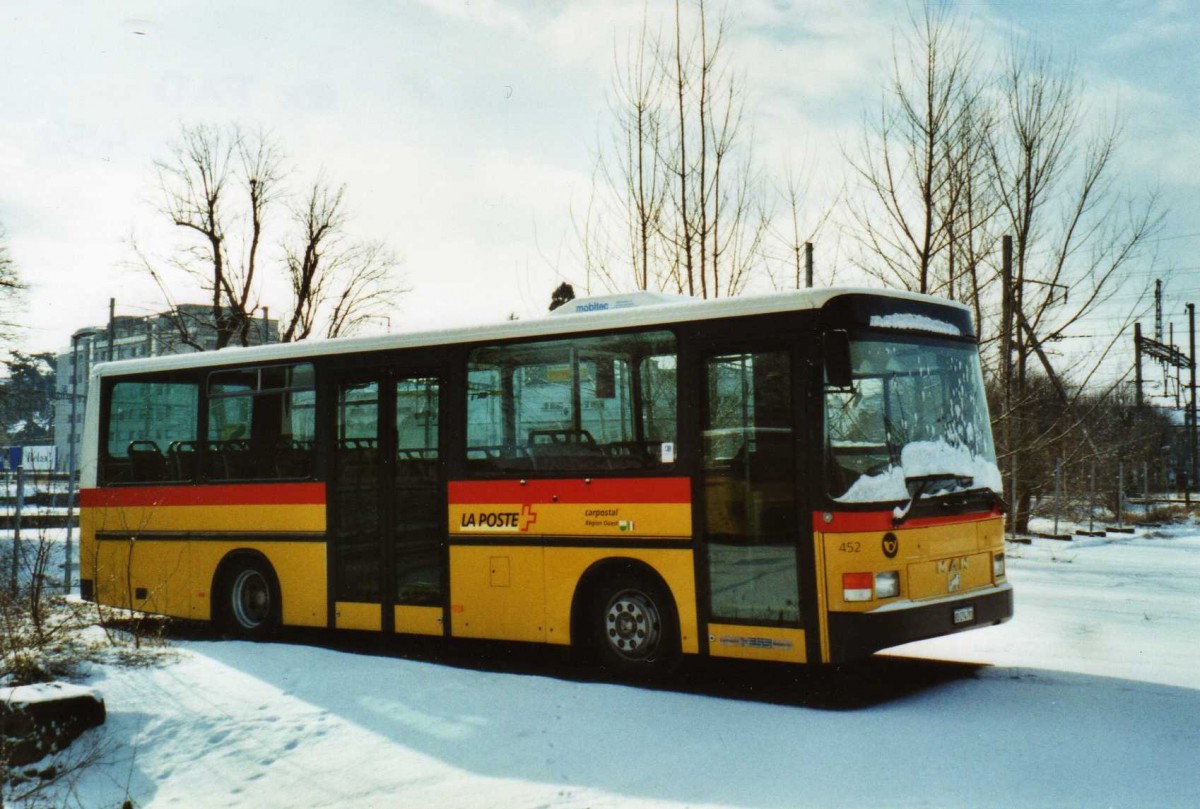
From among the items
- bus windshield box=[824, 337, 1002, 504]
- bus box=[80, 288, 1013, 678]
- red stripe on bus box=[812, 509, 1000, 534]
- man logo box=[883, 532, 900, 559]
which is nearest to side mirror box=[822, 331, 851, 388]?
bus box=[80, 288, 1013, 678]

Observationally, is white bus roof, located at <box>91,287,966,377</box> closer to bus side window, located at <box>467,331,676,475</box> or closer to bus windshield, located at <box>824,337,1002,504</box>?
bus side window, located at <box>467,331,676,475</box>

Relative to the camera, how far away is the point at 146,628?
12.8 meters

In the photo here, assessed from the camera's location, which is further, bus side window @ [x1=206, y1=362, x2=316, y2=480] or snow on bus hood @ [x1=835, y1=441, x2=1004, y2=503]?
bus side window @ [x1=206, y1=362, x2=316, y2=480]

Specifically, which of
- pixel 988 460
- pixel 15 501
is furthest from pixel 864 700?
pixel 15 501

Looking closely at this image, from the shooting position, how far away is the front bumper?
7676 millimetres

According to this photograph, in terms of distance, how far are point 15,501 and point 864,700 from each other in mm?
11169

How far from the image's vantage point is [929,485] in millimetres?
8141

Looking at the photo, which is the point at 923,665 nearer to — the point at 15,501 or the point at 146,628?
the point at 146,628

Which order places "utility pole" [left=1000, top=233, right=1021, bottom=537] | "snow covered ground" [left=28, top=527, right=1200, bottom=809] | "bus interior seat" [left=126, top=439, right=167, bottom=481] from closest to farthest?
"snow covered ground" [left=28, top=527, right=1200, bottom=809] < "bus interior seat" [left=126, top=439, right=167, bottom=481] < "utility pole" [left=1000, top=233, right=1021, bottom=537]

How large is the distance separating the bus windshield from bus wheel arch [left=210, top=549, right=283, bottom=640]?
6420 mm

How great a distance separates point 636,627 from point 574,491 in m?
1.23

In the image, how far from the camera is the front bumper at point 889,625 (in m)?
7.68

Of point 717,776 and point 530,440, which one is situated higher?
point 530,440

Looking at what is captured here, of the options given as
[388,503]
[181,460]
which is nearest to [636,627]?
[388,503]
